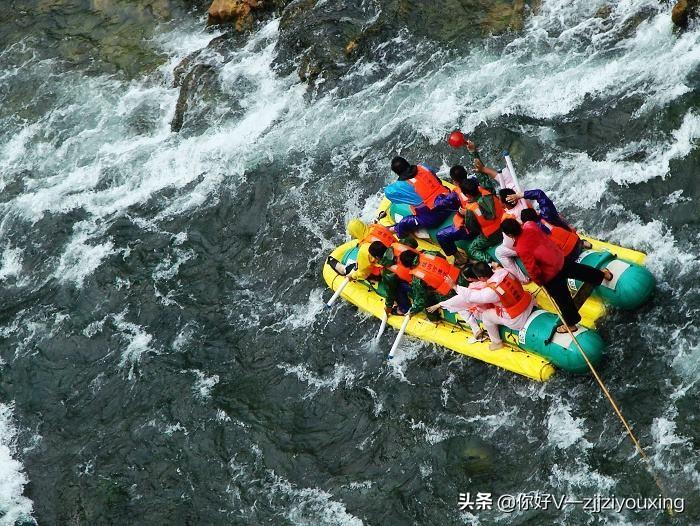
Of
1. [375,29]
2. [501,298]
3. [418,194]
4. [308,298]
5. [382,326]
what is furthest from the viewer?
[375,29]

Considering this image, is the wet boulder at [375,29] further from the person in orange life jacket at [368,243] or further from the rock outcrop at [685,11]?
the person in orange life jacket at [368,243]

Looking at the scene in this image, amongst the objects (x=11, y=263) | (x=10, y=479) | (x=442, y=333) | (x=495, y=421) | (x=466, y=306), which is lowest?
(x=10, y=479)

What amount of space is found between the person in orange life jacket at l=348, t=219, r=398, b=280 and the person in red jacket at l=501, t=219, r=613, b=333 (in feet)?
6.89

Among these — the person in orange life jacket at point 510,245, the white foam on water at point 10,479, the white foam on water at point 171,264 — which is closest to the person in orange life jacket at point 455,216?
the person in orange life jacket at point 510,245

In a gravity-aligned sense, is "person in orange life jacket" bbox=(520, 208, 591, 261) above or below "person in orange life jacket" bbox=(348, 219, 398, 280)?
above

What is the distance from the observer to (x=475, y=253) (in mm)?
9445

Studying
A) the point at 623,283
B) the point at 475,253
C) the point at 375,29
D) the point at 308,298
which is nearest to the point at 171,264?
the point at 308,298

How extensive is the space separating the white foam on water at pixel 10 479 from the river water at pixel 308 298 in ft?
0.09

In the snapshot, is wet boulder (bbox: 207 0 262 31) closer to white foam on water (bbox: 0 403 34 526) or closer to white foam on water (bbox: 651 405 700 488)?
white foam on water (bbox: 0 403 34 526)

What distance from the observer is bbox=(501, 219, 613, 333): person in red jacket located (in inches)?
322

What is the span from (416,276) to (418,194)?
4.26 feet

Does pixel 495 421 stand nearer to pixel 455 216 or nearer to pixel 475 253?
pixel 475 253

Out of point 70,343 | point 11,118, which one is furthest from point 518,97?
point 11,118

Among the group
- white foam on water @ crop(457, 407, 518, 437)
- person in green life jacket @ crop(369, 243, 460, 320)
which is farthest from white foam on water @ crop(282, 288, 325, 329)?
white foam on water @ crop(457, 407, 518, 437)
